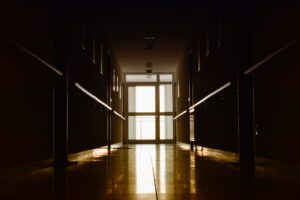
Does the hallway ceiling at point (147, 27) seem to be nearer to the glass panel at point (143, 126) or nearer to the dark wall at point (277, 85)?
the dark wall at point (277, 85)

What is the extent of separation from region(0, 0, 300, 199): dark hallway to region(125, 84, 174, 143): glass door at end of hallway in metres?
7.47

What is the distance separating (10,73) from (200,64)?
5683 mm

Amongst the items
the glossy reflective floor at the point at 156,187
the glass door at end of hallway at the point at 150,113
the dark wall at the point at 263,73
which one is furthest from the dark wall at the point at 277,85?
the glass door at end of hallway at the point at 150,113

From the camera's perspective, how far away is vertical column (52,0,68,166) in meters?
4.04

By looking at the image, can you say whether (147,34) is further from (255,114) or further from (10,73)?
(10,73)

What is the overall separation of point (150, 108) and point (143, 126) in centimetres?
76

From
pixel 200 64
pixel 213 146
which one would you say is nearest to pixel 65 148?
pixel 213 146

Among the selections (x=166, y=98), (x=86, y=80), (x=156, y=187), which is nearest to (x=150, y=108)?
(x=166, y=98)

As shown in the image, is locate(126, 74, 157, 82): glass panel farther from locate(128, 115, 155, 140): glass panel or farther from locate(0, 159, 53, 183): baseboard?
locate(0, 159, 53, 183): baseboard

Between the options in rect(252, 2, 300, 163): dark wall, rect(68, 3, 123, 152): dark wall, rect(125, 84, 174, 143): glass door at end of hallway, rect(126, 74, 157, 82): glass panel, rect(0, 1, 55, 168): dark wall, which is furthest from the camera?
rect(126, 74, 157, 82): glass panel

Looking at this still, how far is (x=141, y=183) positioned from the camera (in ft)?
8.19

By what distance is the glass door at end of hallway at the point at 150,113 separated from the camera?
51.9 feet

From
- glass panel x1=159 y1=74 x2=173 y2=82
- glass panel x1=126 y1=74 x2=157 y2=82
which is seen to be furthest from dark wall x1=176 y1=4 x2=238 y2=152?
glass panel x1=126 y1=74 x2=157 y2=82

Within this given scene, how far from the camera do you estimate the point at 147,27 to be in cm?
852
